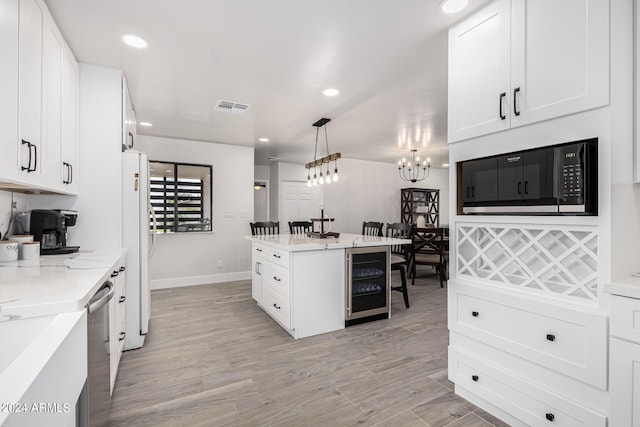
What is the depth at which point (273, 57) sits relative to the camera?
8.29 ft

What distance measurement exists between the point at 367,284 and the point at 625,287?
2.30m

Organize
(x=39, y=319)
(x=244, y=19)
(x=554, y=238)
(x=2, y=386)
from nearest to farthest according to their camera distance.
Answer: (x=2, y=386)
(x=39, y=319)
(x=554, y=238)
(x=244, y=19)

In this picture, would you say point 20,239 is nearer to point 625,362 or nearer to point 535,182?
point 535,182

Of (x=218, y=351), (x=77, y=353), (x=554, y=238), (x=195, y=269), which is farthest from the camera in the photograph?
(x=195, y=269)

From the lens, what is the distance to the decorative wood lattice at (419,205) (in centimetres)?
786

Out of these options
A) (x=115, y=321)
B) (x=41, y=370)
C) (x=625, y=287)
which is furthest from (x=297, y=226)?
(x=41, y=370)

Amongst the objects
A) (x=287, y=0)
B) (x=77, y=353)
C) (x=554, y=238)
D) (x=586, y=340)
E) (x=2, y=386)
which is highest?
(x=287, y=0)

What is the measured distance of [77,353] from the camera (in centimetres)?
90

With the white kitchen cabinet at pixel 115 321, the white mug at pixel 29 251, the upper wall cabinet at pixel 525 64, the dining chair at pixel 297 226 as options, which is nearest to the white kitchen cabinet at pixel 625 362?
the upper wall cabinet at pixel 525 64

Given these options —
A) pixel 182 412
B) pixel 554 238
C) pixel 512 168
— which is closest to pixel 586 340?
pixel 554 238

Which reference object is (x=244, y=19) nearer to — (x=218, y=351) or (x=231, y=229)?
(x=218, y=351)

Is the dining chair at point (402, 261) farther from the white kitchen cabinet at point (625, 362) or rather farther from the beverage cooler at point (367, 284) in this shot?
the white kitchen cabinet at point (625, 362)

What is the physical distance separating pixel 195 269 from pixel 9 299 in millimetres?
4263

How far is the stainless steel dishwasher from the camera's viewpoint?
1232 mm
